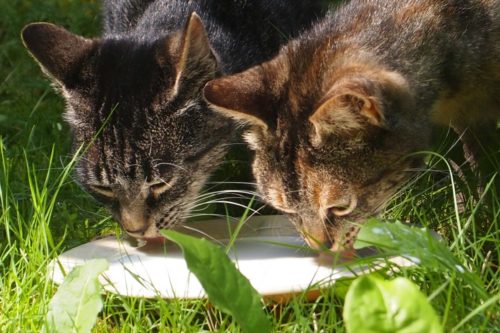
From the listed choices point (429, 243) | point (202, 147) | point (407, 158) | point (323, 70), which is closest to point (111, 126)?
point (202, 147)

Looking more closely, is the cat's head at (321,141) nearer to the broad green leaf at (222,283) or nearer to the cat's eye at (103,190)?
the broad green leaf at (222,283)

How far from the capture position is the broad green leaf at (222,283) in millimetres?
2105

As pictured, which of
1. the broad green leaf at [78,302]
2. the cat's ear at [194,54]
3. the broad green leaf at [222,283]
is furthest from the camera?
the cat's ear at [194,54]

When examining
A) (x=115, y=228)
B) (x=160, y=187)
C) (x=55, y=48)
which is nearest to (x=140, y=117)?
(x=160, y=187)

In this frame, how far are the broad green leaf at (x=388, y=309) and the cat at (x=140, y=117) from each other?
1395 mm

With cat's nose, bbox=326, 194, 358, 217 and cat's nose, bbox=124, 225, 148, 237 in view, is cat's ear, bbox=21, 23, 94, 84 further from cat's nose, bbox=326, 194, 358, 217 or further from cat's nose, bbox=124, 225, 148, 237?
cat's nose, bbox=326, 194, 358, 217

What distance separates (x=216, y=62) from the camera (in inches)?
Result: 125

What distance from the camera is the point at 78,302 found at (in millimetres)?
2285

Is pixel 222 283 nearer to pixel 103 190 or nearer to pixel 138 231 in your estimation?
pixel 138 231

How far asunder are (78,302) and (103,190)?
0.95 metres

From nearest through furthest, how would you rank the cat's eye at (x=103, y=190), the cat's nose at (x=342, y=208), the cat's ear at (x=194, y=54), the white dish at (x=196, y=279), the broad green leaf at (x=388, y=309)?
the broad green leaf at (x=388, y=309)
the white dish at (x=196, y=279)
the cat's nose at (x=342, y=208)
the cat's ear at (x=194, y=54)
the cat's eye at (x=103, y=190)

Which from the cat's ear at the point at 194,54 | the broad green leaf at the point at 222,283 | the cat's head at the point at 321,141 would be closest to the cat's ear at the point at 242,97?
the cat's head at the point at 321,141

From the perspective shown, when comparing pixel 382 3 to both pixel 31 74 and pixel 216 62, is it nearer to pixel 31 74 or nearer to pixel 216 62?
pixel 216 62

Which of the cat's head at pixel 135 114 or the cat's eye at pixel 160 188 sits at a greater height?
the cat's head at pixel 135 114
